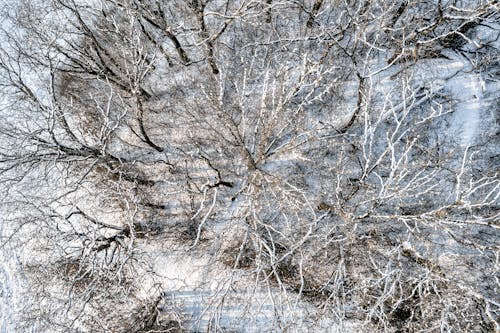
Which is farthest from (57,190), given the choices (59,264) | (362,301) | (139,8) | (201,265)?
(362,301)

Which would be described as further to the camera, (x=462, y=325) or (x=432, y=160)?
(x=432, y=160)

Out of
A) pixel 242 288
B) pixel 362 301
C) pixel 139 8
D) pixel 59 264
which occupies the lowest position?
pixel 362 301

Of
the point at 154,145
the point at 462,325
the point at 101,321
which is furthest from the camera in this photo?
the point at 154,145

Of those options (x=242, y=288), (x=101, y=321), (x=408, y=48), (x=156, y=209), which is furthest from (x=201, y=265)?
(x=408, y=48)

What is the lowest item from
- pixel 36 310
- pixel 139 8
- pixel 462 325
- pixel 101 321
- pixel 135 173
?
pixel 462 325

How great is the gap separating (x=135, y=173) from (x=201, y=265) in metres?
2.69

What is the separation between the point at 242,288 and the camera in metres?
9.04

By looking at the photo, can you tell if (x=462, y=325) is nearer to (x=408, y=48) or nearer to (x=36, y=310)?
(x=408, y=48)

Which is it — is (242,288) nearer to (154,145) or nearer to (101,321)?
(101,321)

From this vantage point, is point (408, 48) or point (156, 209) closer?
point (408, 48)

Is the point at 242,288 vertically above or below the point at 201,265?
below

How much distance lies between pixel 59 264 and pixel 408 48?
8953 mm

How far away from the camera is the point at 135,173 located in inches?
364

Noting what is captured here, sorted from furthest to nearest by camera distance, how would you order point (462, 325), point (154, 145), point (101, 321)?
point (154, 145)
point (101, 321)
point (462, 325)
